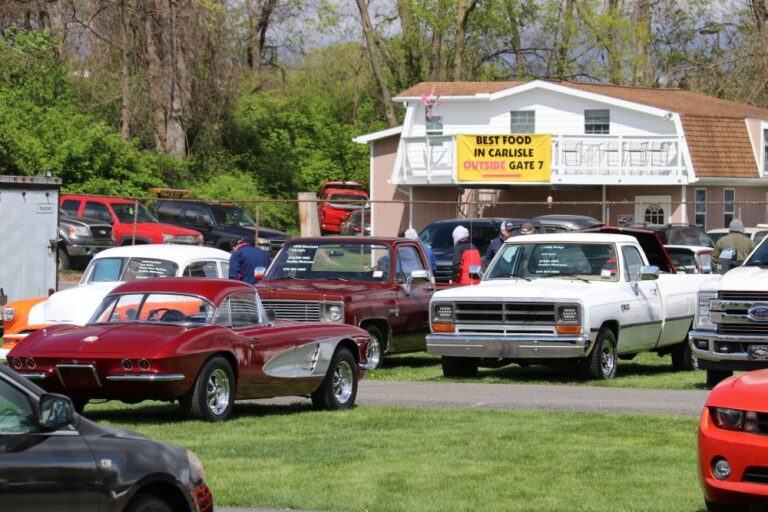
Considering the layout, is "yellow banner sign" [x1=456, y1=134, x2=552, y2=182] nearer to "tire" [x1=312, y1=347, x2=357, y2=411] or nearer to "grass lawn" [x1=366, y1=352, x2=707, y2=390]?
"grass lawn" [x1=366, y1=352, x2=707, y2=390]

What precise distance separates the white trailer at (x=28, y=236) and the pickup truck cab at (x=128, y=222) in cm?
917

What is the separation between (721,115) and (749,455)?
4044 cm

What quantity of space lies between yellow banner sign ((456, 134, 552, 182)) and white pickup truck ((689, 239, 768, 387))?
28583 mm

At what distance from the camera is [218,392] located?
43.1ft

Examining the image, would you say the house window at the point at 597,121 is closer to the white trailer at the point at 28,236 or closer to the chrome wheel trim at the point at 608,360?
the white trailer at the point at 28,236

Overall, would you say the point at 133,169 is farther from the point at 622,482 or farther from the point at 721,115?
the point at 622,482

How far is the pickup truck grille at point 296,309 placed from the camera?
1800 cm

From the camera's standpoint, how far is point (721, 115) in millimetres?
47125

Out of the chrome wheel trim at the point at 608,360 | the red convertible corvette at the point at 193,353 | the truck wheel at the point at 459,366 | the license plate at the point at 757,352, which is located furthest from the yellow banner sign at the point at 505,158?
the red convertible corvette at the point at 193,353

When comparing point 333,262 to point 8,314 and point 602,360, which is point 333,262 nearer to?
point 602,360

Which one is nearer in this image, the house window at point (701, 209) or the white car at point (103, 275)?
the white car at point (103, 275)

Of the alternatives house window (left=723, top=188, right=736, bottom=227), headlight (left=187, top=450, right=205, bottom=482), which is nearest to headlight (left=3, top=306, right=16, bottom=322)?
headlight (left=187, top=450, right=205, bottom=482)

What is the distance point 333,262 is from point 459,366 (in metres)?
2.39

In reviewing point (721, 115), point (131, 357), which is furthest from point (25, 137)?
point (131, 357)
